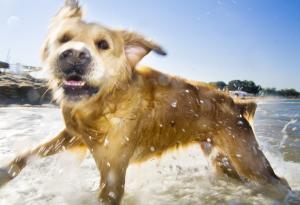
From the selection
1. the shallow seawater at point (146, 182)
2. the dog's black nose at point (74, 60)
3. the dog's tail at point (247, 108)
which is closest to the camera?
the dog's black nose at point (74, 60)

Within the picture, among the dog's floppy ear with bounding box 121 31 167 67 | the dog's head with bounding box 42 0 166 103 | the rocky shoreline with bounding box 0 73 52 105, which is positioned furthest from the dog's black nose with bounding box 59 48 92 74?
the rocky shoreline with bounding box 0 73 52 105

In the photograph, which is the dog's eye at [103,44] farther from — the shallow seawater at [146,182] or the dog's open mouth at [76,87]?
the shallow seawater at [146,182]

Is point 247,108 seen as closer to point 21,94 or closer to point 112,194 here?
point 112,194

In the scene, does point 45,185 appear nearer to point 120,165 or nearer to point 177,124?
point 120,165

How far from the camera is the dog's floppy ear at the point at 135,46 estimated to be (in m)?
4.23

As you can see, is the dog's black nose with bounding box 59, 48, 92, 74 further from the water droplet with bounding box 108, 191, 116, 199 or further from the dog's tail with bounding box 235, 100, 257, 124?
the dog's tail with bounding box 235, 100, 257, 124

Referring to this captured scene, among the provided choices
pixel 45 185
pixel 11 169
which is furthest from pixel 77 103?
pixel 45 185

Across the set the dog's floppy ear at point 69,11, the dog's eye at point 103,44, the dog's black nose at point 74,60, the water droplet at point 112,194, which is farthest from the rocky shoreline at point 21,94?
the water droplet at point 112,194

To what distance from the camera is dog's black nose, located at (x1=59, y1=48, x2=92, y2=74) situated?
12.1 feet

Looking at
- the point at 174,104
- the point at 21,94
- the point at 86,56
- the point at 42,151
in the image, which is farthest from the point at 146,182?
the point at 21,94

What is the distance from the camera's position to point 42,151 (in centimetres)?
434

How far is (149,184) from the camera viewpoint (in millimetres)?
4969

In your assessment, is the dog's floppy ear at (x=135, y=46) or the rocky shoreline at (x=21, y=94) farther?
the rocky shoreline at (x=21, y=94)

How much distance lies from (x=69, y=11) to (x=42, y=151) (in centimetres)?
164
